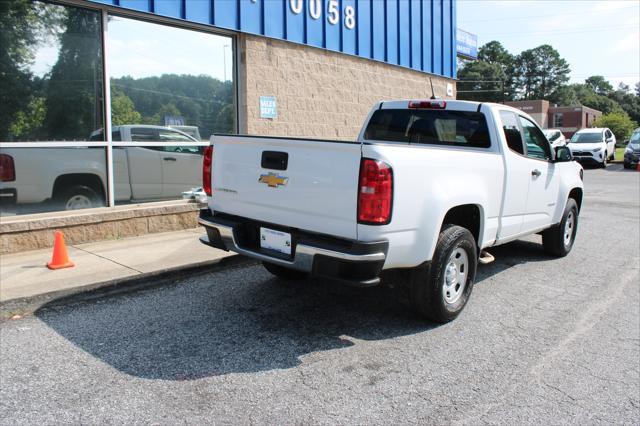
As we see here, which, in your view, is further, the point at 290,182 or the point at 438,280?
the point at 438,280

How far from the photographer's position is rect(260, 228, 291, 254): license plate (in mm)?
4254

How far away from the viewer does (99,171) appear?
7605 millimetres

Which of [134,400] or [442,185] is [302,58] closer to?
[442,185]

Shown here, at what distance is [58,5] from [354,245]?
18.6 feet

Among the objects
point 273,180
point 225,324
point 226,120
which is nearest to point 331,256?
point 273,180

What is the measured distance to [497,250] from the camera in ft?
25.3

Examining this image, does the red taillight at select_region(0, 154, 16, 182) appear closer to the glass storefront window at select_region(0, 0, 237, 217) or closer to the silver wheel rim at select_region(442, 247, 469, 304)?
the glass storefront window at select_region(0, 0, 237, 217)

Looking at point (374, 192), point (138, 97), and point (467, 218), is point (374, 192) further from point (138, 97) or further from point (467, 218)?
point (138, 97)

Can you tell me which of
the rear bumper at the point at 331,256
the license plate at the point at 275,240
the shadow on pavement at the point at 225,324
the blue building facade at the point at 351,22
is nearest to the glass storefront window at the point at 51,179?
the blue building facade at the point at 351,22

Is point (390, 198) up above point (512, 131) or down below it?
below

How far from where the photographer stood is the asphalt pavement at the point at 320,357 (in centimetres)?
323

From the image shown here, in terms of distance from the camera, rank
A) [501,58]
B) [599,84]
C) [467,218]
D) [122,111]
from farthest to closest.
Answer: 1. [599,84]
2. [501,58]
3. [122,111]
4. [467,218]

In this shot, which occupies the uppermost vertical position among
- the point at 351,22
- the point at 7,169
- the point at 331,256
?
the point at 351,22

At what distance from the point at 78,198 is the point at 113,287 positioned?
2515mm
